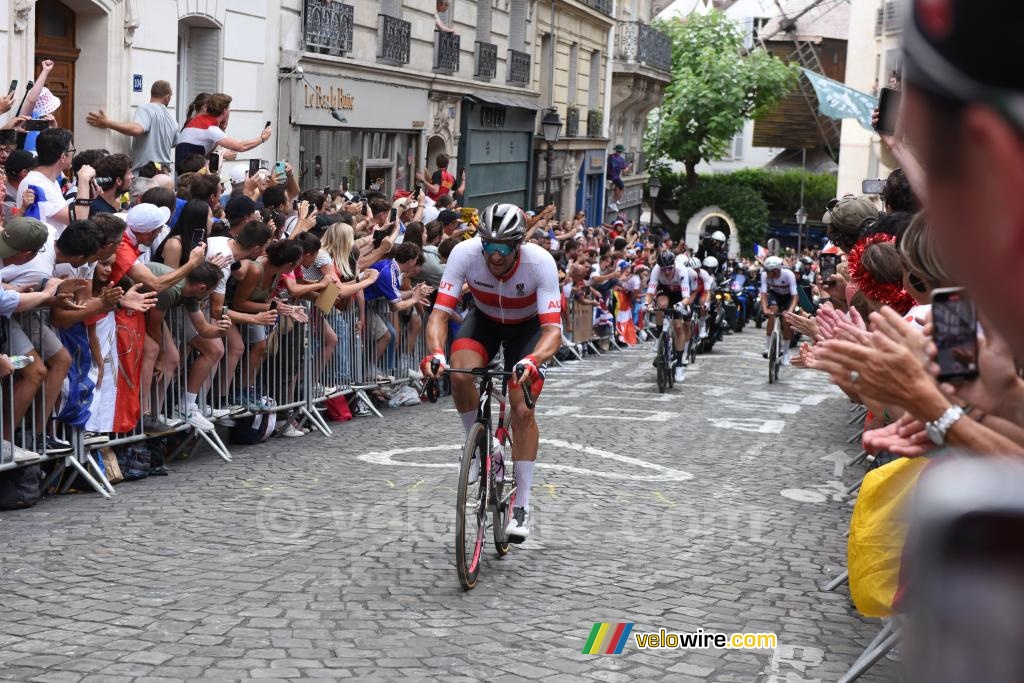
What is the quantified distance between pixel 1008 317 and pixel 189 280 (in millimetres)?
9537

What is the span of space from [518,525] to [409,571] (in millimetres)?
919

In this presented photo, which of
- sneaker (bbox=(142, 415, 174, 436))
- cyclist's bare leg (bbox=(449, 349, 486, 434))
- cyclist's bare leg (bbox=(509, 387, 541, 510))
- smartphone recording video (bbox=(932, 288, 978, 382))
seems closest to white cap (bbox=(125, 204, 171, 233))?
sneaker (bbox=(142, 415, 174, 436))

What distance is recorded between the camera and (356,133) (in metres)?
24.2

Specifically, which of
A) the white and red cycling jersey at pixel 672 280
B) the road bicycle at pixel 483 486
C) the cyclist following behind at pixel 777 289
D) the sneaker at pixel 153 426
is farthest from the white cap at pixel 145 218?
the cyclist following behind at pixel 777 289

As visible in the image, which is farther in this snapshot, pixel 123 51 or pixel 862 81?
pixel 862 81

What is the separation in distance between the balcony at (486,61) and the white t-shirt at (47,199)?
23.1 metres

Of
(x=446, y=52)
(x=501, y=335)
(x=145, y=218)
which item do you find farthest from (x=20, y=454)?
(x=446, y=52)

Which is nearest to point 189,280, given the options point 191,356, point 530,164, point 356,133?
point 191,356

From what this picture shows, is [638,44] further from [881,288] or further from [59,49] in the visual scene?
[881,288]

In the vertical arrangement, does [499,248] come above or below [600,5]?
below

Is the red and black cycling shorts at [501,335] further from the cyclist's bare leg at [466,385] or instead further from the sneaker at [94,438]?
the sneaker at [94,438]

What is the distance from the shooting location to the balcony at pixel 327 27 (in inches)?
A: 842

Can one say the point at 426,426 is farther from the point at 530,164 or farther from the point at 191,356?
the point at 530,164

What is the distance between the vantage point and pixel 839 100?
88.8ft
